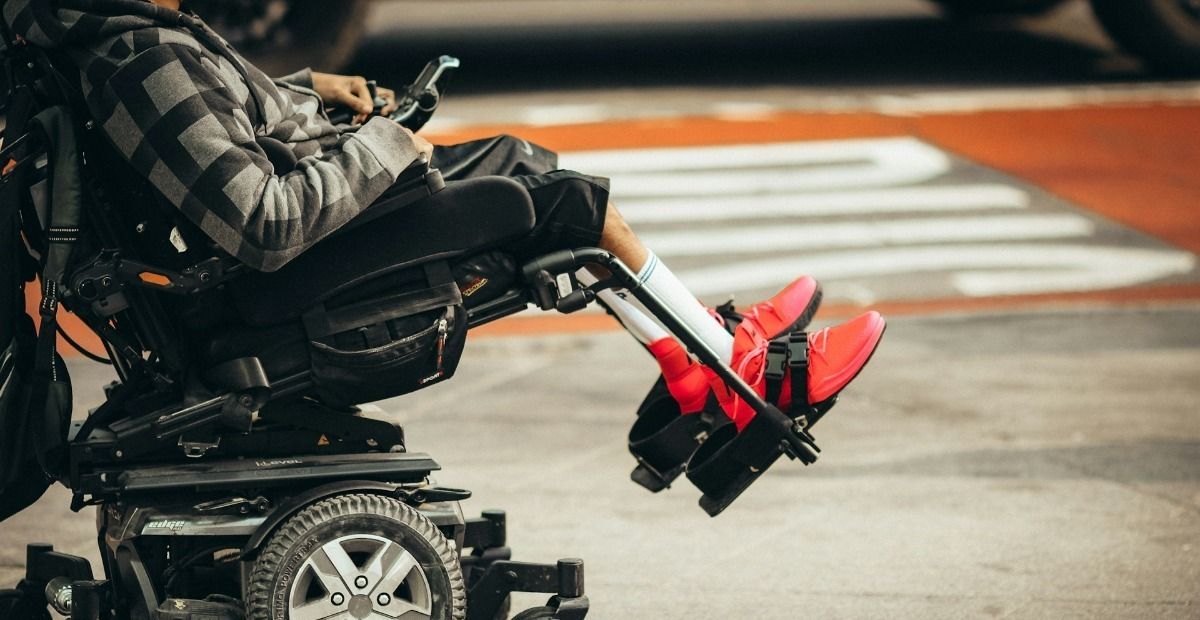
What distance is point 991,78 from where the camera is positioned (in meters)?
13.2

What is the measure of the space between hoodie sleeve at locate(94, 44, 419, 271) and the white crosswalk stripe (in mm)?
4780

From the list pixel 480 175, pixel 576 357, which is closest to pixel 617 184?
pixel 576 357

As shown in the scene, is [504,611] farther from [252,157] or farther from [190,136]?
[190,136]

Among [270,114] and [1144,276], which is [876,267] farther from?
[270,114]

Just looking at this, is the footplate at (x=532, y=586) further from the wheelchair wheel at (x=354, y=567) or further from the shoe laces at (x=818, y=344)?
the shoe laces at (x=818, y=344)

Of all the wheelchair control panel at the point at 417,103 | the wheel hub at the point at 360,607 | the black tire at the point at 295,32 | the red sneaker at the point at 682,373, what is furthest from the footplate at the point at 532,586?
the black tire at the point at 295,32

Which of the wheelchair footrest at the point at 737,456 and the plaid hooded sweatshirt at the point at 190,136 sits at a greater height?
the plaid hooded sweatshirt at the point at 190,136

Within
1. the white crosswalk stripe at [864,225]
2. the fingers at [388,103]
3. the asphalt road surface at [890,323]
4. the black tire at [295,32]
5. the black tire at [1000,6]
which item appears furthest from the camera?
the black tire at [1000,6]

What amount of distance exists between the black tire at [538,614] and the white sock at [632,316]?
75 cm

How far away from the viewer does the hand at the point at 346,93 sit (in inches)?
184

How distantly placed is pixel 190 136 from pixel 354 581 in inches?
43.1

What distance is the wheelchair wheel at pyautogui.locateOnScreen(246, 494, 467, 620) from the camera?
3926mm

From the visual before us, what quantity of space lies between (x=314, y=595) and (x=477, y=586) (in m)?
0.42

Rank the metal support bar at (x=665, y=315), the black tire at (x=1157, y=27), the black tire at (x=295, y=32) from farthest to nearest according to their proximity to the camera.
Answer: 1. the black tire at (x=1157, y=27)
2. the black tire at (x=295, y=32)
3. the metal support bar at (x=665, y=315)
